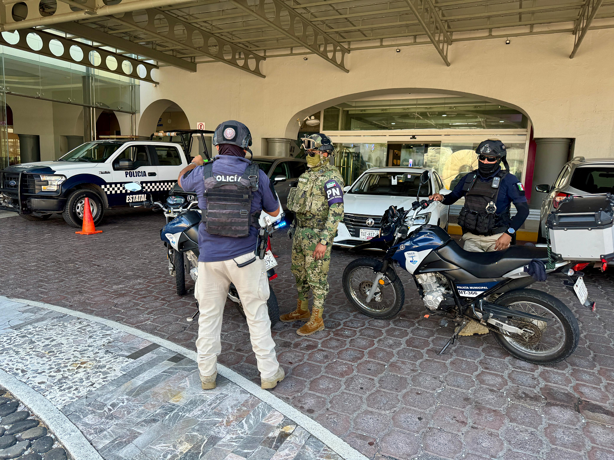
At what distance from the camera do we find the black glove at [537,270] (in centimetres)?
323

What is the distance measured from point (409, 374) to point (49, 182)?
26.4ft

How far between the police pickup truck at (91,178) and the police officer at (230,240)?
688cm

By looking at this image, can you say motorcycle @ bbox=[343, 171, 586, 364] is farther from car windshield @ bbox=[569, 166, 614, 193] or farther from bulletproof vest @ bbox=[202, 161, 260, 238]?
car windshield @ bbox=[569, 166, 614, 193]

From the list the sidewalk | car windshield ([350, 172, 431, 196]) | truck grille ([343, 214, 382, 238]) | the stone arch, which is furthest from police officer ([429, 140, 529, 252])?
the stone arch

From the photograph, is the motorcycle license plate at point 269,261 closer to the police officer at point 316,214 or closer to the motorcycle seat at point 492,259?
the police officer at point 316,214

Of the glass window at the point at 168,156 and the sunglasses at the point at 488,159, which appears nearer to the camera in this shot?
the sunglasses at the point at 488,159

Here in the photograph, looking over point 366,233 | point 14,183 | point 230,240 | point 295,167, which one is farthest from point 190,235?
point 14,183

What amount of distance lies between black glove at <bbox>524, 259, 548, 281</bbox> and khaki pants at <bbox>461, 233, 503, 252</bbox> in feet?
2.82

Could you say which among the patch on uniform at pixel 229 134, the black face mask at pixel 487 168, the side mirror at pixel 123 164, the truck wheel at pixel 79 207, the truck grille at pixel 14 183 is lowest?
the truck wheel at pixel 79 207

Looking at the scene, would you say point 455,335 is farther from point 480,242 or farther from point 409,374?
point 480,242

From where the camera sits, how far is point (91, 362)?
329 centimetres

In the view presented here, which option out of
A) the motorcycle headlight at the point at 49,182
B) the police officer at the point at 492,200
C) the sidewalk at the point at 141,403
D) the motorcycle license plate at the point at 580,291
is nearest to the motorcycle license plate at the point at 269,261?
the sidewalk at the point at 141,403

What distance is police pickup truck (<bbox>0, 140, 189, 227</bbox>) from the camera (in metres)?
8.41

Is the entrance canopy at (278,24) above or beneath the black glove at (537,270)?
above
